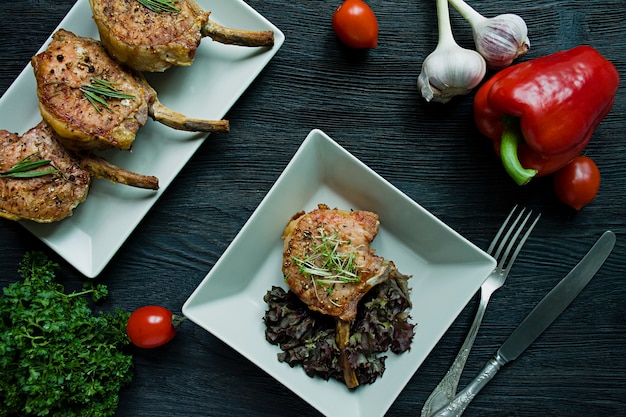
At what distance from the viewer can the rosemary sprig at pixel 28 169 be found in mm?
1937

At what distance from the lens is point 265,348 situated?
2088mm

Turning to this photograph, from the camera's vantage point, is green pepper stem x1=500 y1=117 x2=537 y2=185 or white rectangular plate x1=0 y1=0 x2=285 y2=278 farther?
white rectangular plate x1=0 y1=0 x2=285 y2=278

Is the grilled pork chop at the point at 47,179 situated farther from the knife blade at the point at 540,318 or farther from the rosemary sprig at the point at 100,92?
the knife blade at the point at 540,318

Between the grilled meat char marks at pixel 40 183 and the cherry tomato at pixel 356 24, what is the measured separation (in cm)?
105

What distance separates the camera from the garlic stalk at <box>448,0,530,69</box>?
2.07m

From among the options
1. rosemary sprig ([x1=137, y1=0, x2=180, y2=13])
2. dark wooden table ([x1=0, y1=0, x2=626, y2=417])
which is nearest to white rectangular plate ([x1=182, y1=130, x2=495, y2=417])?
dark wooden table ([x1=0, y1=0, x2=626, y2=417])

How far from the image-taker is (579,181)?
2.12m

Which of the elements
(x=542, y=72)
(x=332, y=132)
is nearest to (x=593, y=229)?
(x=542, y=72)

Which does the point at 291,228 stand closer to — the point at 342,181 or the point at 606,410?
the point at 342,181

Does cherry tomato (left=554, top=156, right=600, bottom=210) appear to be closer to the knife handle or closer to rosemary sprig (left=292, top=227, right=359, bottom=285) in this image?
the knife handle

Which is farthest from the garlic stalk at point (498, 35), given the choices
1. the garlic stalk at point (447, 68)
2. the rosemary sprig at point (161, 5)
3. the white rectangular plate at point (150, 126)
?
the rosemary sprig at point (161, 5)

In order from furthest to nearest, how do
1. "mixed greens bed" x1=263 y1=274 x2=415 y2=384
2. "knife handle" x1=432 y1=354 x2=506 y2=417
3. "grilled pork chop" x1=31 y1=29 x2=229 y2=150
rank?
1. "knife handle" x1=432 y1=354 x2=506 y2=417
2. "mixed greens bed" x1=263 y1=274 x2=415 y2=384
3. "grilled pork chop" x1=31 y1=29 x2=229 y2=150

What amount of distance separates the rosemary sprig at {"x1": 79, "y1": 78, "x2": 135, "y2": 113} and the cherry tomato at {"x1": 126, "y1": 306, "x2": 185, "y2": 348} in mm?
731

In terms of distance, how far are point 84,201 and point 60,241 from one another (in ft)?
0.55
